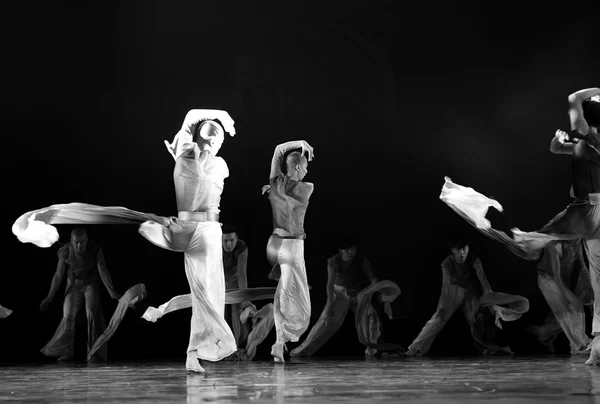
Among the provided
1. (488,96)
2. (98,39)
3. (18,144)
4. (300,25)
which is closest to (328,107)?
(300,25)

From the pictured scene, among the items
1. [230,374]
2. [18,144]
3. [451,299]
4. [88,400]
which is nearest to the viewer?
[88,400]

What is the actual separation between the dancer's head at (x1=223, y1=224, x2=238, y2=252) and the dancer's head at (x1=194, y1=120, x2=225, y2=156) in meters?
2.63

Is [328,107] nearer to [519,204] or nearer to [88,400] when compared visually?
[519,204]

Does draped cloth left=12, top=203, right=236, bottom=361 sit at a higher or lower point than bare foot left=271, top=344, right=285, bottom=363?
higher

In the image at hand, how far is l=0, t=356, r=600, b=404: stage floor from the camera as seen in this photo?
153 inches

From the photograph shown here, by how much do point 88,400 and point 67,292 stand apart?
588 cm

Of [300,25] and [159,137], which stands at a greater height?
[300,25]

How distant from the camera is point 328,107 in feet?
36.1

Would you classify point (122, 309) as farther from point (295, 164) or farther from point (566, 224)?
point (566, 224)

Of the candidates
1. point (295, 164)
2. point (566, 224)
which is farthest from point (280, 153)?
point (566, 224)

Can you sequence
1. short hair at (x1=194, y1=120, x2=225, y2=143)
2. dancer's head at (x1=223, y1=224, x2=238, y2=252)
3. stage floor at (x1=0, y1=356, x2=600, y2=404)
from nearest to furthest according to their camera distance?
1. stage floor at (x1=0, y1=356, x2=600, y2=404)
2. short hair at (x1=194, y1=120, x2=225, y2=143)
3. dancer's head at (x1=223, y1=224, x2=238, y2=252)

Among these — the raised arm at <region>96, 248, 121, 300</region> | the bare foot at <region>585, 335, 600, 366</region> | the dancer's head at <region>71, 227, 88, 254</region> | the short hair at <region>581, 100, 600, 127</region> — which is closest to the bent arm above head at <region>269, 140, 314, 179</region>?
the raised arm at <region>96, 248, 121, 300</region>

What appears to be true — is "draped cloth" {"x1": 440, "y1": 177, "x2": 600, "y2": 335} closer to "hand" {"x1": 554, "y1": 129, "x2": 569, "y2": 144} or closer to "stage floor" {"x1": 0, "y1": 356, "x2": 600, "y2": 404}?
"hand" {"x1": 554, "y1": 129, "x2": 569, "y2": 144}

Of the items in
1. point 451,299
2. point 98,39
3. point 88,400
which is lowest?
point 88,400
